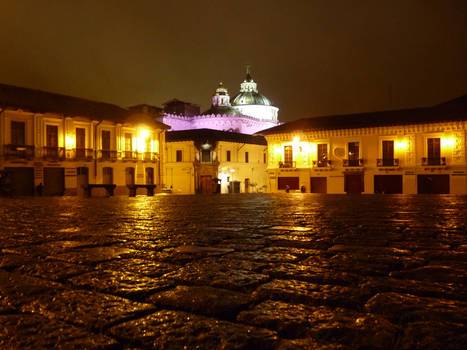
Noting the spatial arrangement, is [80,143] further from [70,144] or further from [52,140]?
[52,140]

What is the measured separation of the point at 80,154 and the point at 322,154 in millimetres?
18053

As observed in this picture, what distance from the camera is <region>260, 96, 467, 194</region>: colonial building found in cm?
2959

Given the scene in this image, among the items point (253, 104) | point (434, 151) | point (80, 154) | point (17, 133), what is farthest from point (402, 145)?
point (253, 104)

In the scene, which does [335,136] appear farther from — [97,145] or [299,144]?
[97,145]

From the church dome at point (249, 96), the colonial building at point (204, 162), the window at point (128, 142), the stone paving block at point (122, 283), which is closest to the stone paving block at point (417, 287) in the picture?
the stone paving block at point (122, 283)

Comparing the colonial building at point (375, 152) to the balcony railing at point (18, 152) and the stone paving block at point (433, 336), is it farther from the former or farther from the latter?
the stone paving block at point (433, 336)

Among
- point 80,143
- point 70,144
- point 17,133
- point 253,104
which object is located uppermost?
point 253,104

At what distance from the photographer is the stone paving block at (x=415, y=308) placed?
170 cm

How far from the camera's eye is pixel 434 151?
1187 inches

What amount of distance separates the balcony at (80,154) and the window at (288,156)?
49.7 ft

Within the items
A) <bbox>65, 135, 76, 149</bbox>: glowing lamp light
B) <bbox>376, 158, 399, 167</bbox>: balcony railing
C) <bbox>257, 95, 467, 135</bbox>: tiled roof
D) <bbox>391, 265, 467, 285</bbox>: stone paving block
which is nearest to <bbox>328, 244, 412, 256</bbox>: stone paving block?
<bbox>391, 265, 467, 285</bbox>: stone paving block

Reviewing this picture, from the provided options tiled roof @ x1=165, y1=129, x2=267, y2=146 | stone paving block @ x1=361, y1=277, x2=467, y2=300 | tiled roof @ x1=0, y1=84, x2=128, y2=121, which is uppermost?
tiled roof @ x1=0, y1=84, x2=128, y2=121

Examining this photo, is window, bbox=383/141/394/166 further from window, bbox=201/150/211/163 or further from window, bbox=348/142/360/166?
window, bbox=201/150/211/163

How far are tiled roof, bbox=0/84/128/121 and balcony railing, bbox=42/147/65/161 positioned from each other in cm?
237
